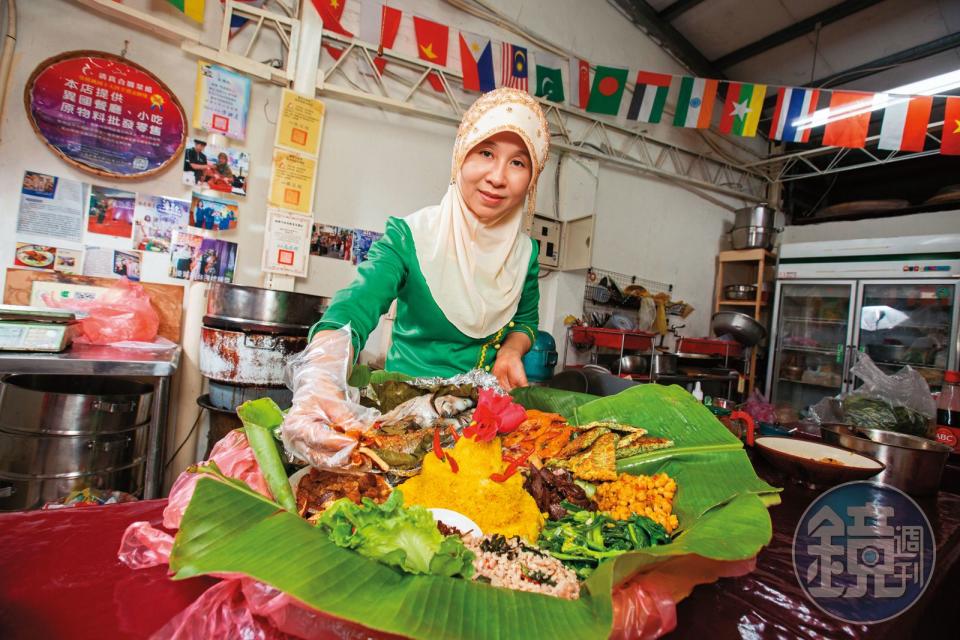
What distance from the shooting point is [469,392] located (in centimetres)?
121

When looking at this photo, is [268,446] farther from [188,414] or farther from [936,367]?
[936,367]

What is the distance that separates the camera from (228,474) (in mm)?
837

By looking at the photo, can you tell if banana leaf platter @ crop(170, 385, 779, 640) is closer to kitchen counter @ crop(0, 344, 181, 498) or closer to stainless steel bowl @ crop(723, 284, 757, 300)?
kitchen counter @ crop(0, 344, 181, 498)

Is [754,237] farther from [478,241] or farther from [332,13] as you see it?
[478,241]

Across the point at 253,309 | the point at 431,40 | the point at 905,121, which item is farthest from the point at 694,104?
the point at 253,309

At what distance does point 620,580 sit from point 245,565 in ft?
1.54

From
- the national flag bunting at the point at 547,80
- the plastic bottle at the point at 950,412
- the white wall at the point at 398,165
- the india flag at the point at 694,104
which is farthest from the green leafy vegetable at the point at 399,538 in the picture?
the india flag at the point at 694,104

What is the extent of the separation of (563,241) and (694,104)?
224 cm

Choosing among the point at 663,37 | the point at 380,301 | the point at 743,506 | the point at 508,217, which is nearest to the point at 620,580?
the point at 743,506

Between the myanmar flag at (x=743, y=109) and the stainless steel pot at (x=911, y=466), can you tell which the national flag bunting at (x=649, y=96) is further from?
the stainless steel pot at (x=911, y=466)

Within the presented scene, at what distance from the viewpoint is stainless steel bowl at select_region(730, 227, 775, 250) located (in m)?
6.66

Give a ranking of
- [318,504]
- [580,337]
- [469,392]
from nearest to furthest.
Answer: [318,504] < [469,392] < [580,337]

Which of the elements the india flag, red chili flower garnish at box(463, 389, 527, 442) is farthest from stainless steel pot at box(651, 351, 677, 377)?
red chili flower garnish at box(463, 389, 527, 442)

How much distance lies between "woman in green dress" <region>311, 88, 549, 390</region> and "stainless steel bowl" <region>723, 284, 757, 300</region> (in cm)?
635
